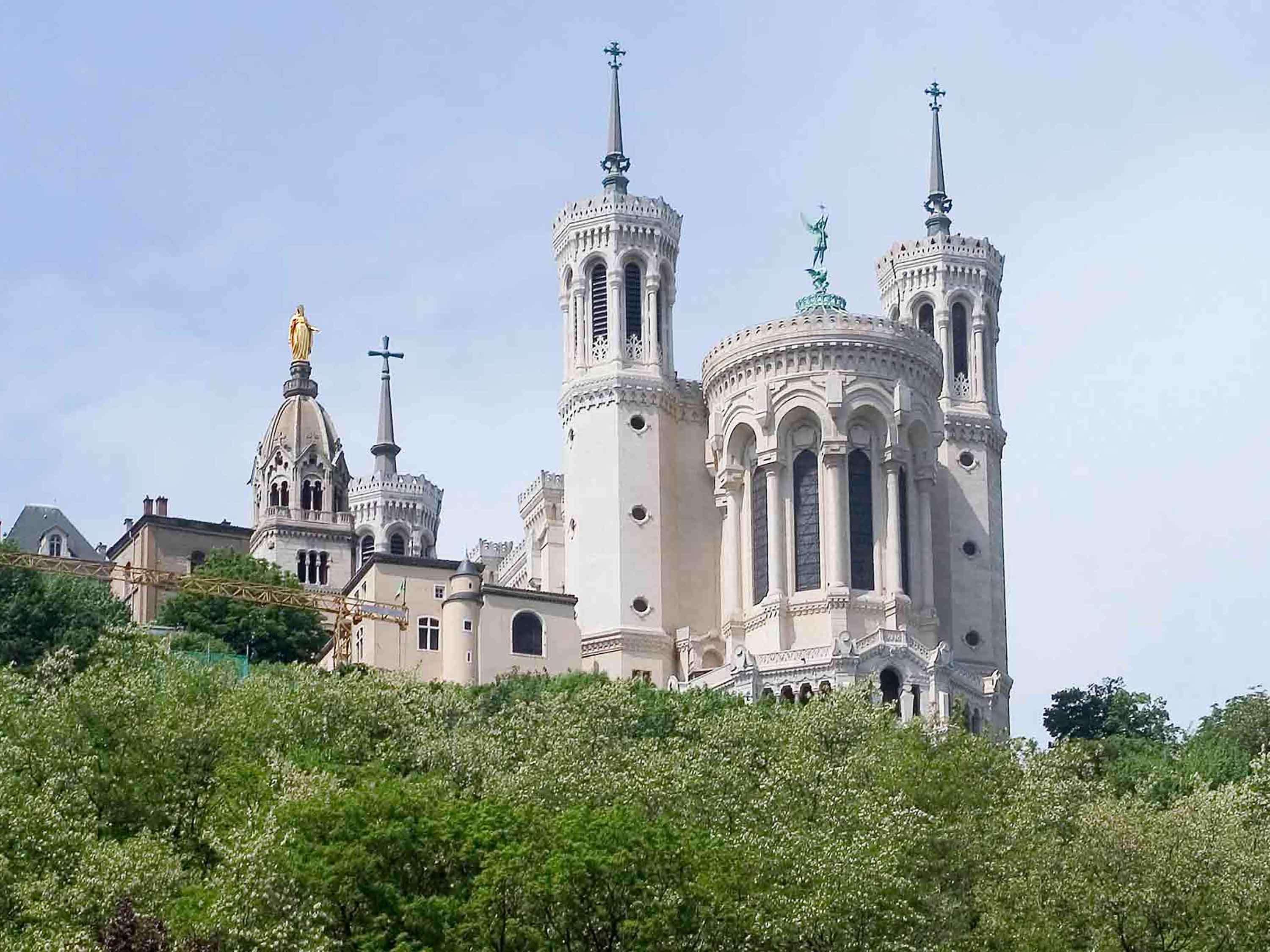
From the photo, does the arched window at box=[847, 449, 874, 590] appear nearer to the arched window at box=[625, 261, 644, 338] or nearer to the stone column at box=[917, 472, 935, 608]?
the stone column at box=[917, 472, 935, 608]

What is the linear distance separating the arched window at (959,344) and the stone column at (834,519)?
15.6 meters

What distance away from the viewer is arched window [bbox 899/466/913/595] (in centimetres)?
10106

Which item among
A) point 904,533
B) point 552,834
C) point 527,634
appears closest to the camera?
point 552,834

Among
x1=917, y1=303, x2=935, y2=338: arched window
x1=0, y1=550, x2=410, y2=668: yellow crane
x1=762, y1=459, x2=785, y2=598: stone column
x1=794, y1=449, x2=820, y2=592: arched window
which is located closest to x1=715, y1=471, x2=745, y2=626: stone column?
x1=762, y1=459, x2=785, y2=598: stone column

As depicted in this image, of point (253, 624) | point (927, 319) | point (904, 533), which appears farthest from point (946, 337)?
point (253, 624)

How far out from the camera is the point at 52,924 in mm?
52688

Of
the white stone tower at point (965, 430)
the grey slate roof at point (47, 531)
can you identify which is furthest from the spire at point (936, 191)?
the grey slate roof at point (47, 531)

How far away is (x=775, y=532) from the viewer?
10112 cm

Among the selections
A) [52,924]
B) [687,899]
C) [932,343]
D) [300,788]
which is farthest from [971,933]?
[932,343]

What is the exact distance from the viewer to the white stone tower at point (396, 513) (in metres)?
148

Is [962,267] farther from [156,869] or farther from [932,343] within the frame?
[156,869]

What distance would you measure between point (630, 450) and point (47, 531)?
148 ft

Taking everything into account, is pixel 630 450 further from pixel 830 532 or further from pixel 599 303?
pixel 830 532

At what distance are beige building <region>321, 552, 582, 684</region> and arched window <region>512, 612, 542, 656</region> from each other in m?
0.02
